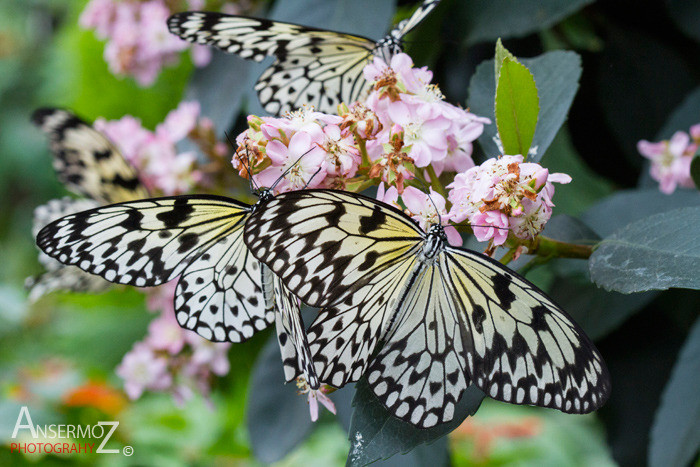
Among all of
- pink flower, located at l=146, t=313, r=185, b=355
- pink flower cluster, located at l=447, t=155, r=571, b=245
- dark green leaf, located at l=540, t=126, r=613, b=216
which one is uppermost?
pink flower cluster, located at l=447, t=155, r=571, b=245

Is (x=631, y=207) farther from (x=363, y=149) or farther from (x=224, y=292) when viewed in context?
(x=224, y=292)

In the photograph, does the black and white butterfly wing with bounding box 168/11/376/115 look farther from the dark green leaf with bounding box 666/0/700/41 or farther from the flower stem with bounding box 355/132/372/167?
the dark green leaf with bounding box 666/0/700/41

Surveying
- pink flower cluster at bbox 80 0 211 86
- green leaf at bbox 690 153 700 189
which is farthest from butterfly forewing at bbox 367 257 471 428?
pink flower cluster at bbox 80 0 211 86

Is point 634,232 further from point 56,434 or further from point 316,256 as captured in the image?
point 56,434

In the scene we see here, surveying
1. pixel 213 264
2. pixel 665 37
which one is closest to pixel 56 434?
pixel 213 264

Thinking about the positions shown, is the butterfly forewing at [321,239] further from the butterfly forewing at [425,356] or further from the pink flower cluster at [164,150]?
the pink flower cluster at [164,150]

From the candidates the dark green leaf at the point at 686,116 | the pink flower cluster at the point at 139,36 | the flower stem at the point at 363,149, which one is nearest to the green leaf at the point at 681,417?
the dark green leaf at the point at 686,116
